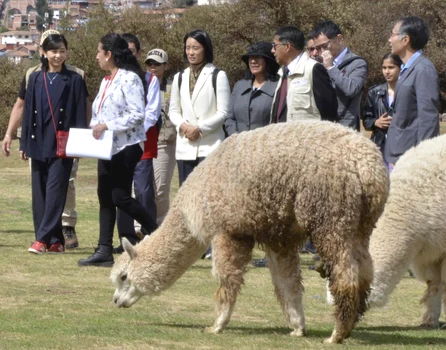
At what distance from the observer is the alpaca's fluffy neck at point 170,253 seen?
7.29 metres

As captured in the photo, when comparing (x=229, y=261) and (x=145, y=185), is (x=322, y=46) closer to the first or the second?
(x=145, y=185)

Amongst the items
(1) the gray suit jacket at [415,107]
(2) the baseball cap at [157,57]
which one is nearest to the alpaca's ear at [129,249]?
(1) the gray suit jacket at [415,107]

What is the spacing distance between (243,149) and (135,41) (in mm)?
5073

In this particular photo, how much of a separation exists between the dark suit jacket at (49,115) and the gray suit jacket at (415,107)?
11.5 ft

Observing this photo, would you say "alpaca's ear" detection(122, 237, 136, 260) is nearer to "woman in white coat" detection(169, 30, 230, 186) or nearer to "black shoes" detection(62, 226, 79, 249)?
"woman in white coat" detection(169, 30, 230, 186)

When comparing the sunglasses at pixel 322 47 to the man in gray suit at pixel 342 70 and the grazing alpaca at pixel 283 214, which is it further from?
the grazing alpaca at pixel 283 214

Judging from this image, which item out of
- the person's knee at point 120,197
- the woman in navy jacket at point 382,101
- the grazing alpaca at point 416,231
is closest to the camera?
the grazing alpaca at point 416,231

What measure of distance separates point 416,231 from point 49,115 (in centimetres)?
469

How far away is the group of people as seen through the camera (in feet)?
30.2

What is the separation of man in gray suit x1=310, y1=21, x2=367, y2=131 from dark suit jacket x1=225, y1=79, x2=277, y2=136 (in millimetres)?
639

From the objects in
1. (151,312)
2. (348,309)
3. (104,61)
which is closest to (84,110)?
(104,61)

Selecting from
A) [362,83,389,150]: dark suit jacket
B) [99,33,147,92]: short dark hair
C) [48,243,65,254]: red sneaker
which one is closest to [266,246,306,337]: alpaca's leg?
[99,33,147,92]: short dark hair

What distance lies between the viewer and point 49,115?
10.8 meters

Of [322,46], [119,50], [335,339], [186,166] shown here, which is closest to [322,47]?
[322,46]
